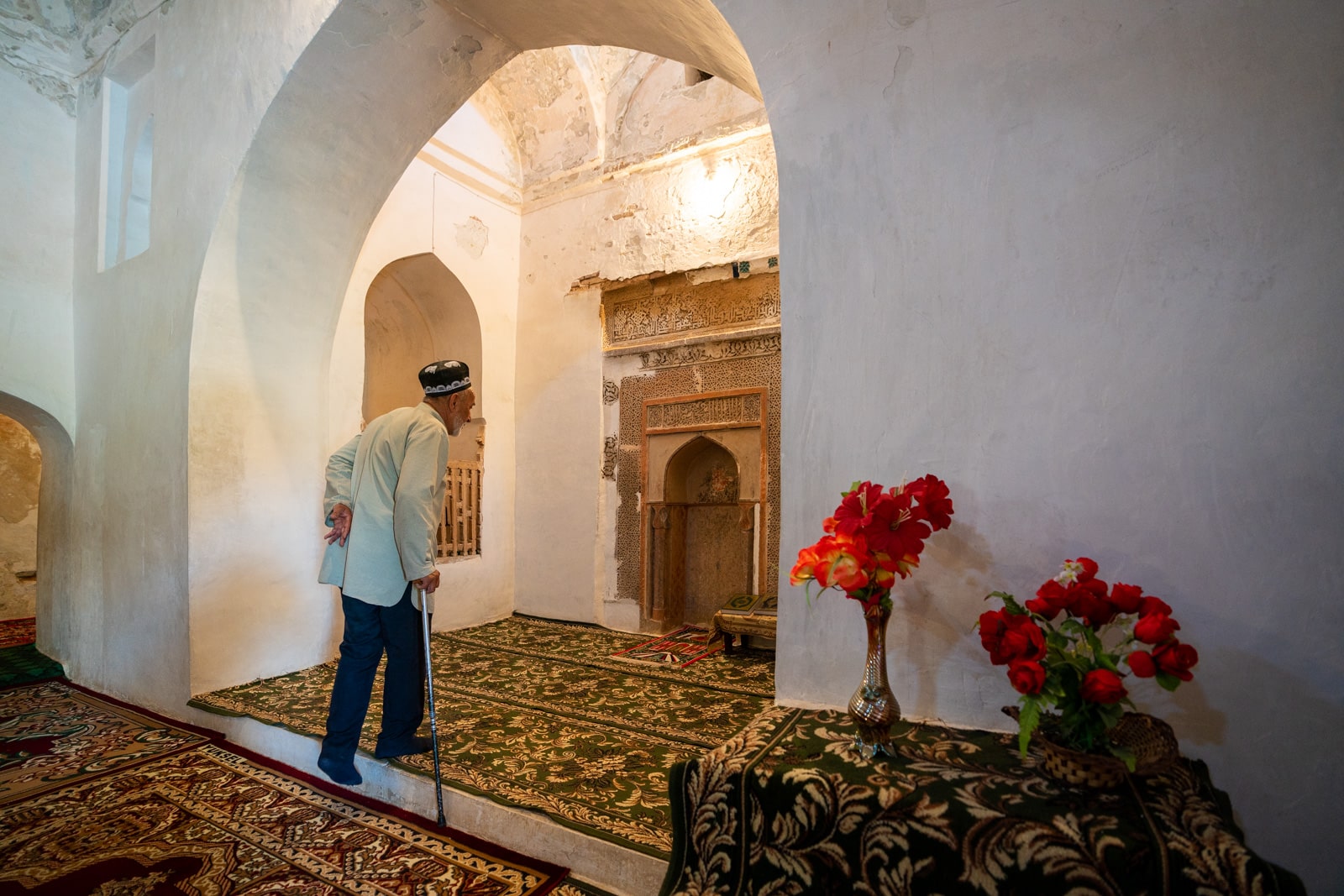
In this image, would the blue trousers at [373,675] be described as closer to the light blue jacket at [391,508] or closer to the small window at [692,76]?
the light blue jacket at [391,508]

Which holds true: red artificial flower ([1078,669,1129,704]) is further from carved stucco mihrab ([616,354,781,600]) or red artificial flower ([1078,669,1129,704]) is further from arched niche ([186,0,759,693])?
carved stucco mihrab ([616,354,781,600])

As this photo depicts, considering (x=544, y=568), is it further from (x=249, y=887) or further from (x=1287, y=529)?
(x=1287, y=529)

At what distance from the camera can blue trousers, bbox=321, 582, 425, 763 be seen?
8.31ft

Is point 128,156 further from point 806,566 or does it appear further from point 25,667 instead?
point 806,566

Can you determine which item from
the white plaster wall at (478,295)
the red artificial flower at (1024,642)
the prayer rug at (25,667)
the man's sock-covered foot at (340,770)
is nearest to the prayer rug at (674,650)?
the white plaster wall at (478,295)

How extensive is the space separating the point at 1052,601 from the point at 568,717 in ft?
8.18

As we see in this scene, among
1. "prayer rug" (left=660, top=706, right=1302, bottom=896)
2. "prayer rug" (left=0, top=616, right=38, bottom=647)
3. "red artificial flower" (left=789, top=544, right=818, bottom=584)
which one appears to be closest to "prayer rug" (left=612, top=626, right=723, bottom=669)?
"prayer rug" (left=660, top=706, right=1302, bottom=896)

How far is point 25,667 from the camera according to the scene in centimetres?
457

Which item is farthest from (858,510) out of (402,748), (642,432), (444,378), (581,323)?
(581,323)

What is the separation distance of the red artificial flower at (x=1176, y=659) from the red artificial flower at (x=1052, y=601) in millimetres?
171

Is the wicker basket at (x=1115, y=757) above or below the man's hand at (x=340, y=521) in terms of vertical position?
below

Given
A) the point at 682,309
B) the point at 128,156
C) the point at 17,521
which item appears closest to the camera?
the point at 128,156

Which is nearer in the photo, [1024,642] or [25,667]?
[1024,642]

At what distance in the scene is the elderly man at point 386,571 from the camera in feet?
8.29
